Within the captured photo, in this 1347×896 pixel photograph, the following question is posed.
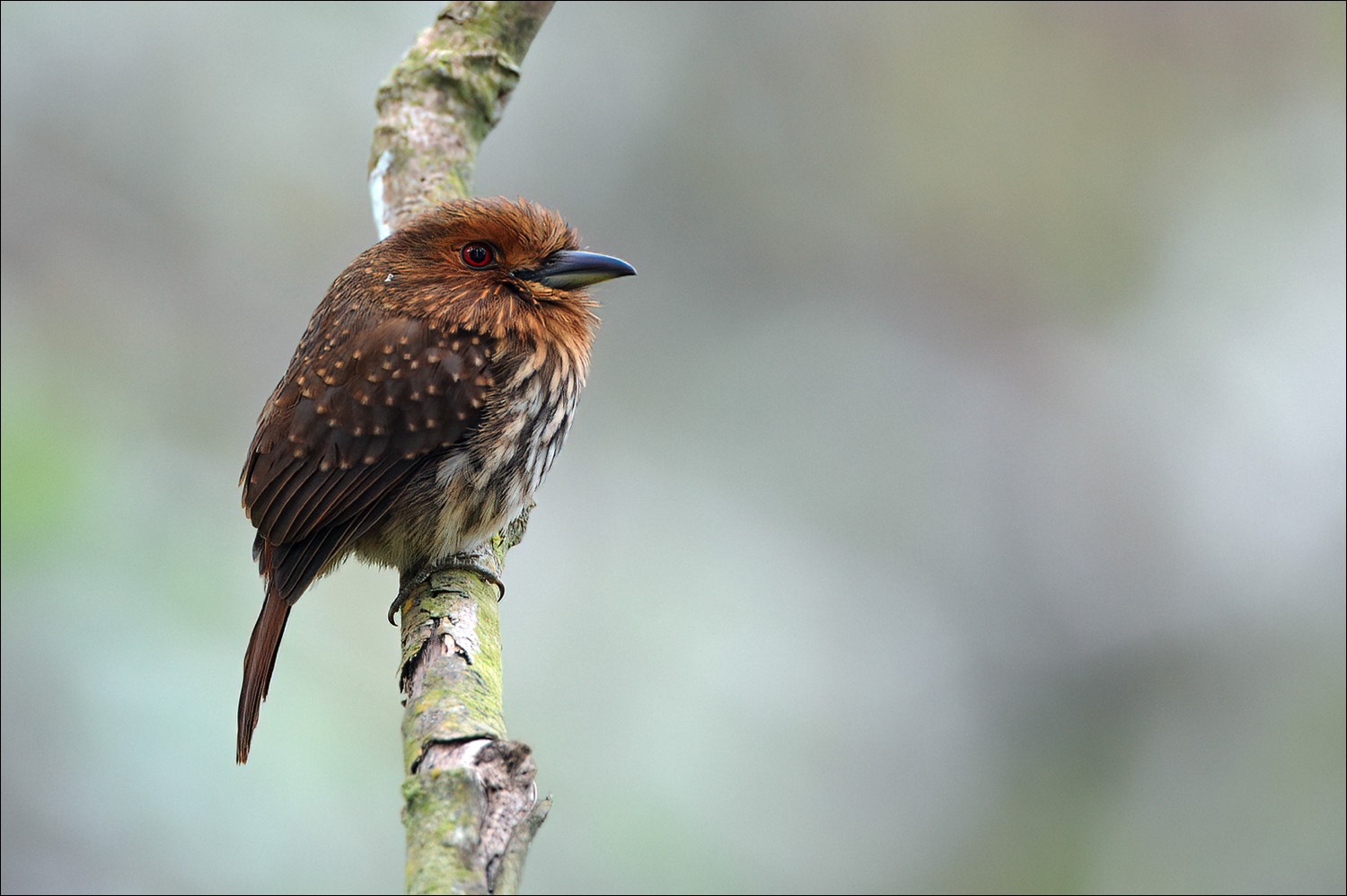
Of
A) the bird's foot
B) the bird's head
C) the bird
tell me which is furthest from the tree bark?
the bird's head

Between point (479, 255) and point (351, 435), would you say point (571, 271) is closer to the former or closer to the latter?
point (479, 255)

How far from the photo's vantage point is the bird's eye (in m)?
2.85

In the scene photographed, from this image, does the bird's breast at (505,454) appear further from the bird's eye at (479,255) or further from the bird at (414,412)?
the bird's eye at (479,255)

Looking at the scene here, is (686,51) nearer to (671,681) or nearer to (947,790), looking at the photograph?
(671,681)

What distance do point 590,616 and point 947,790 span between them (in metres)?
1.38

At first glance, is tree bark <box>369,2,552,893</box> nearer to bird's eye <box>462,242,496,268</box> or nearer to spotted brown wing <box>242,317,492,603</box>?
spotted brown wing <box>242,317,492,603</box>

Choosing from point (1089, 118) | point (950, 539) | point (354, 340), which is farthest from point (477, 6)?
point (1089, 118)

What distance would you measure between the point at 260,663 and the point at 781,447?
9.66 feet

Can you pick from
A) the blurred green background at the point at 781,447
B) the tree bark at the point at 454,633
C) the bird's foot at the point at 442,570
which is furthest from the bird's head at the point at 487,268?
the blurred green background at the point at 781,447

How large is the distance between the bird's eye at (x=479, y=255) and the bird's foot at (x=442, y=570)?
2.01 feet

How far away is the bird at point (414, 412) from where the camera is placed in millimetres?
2580

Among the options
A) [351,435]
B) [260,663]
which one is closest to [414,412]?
[351,435]

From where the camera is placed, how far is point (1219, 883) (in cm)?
454

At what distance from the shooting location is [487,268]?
2.87 metres
